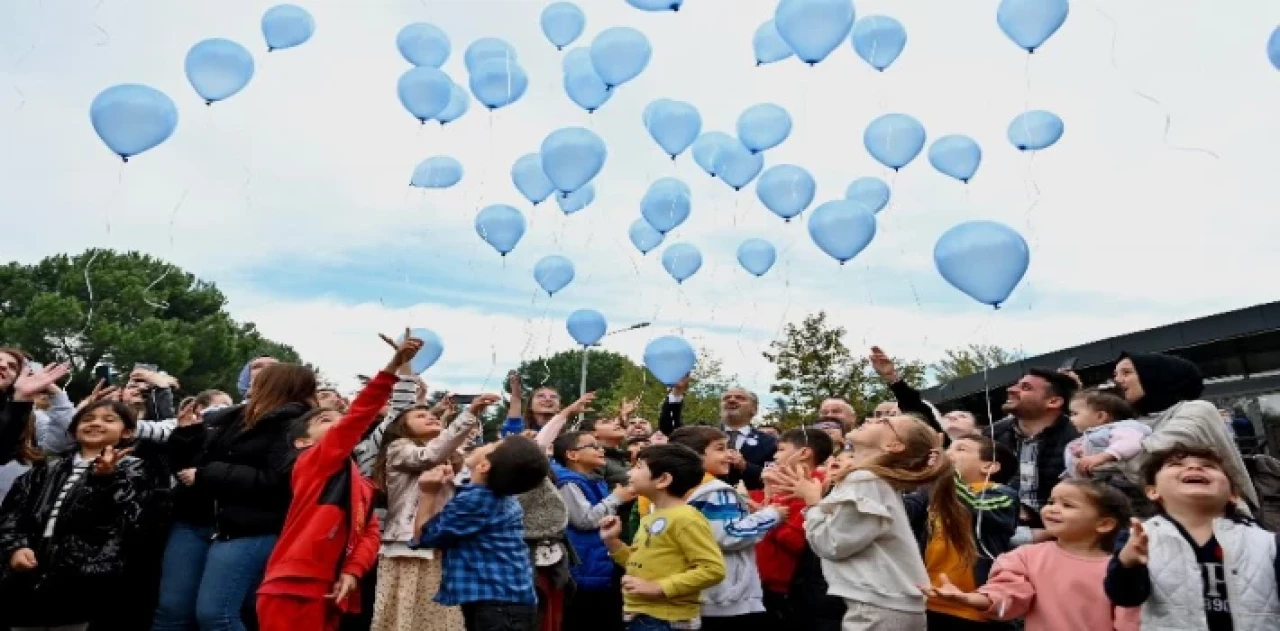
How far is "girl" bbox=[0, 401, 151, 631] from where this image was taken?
146 inches

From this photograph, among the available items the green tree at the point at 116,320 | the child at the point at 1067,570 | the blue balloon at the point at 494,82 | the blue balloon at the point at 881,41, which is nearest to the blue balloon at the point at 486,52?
the blue balloon at the point at 494,82

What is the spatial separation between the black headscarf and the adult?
2.33 meters

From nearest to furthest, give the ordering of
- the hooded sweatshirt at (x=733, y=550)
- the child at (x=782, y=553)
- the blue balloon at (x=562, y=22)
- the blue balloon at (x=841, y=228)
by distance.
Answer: the hooded sweatshirt at (x=733, y=550) → the child at (x=782, y=553) → the blue balloon at (x=841, y=228) → the blue balloon at (x=562, y=22)

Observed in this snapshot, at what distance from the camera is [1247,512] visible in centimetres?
276

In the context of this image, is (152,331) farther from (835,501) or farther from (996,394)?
(835,501)

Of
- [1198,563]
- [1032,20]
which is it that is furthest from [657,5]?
[1198,563]

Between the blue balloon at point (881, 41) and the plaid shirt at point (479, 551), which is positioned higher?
the blue balloon at point (881, 41)

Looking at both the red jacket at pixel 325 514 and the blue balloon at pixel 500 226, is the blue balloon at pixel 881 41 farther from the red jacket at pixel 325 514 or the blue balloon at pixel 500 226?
the red jacket at pixel 325 514

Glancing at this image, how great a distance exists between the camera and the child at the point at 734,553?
3.99m

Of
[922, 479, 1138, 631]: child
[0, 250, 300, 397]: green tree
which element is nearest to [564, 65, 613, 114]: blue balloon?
[922, 479, 1138, 631]: child

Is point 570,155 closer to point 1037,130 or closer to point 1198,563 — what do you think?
point 1037,130

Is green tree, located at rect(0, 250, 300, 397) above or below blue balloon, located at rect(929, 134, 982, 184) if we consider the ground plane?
above

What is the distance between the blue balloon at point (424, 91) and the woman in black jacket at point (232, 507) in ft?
15.4

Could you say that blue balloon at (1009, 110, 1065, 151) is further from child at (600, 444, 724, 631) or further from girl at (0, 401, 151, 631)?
girl at (0, 401, 151, 631)
